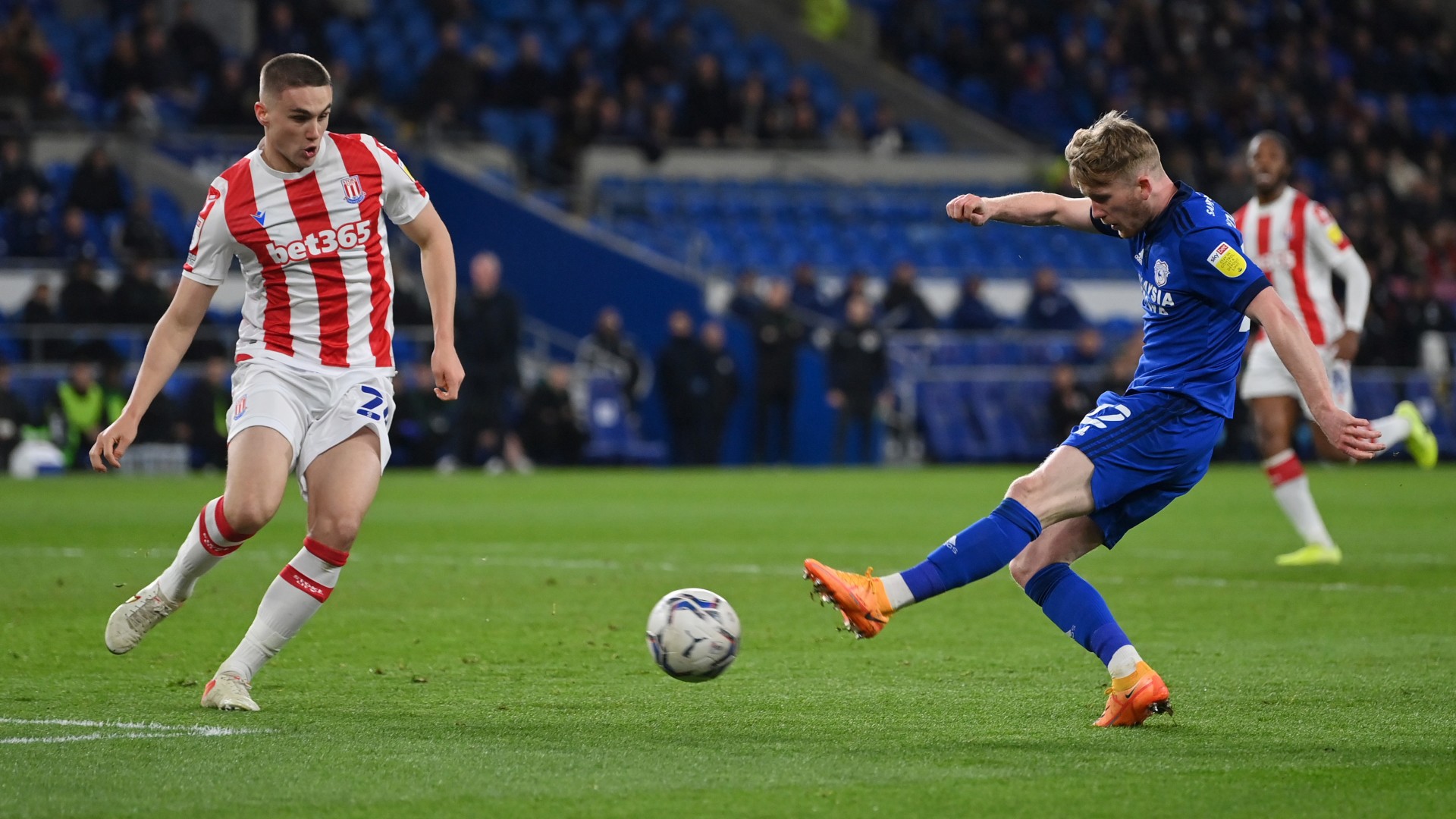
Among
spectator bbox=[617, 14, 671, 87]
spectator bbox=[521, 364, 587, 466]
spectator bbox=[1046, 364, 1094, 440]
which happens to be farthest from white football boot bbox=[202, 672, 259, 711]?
spectator bbox=[617, 14, 671, 87]

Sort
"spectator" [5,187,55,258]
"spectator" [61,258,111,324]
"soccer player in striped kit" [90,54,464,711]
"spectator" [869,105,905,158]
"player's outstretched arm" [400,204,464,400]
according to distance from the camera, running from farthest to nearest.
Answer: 1. "spectator" [869,105,905,158]
2. "spectator" [5,187,55,258]
3. "spectator" [61,258,111,324]
4. "player's outstretched arm" [400,204,464,400]
5. "soccer player in striped kit" [90,54,464,711]

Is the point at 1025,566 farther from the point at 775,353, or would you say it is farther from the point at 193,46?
the point at 193,46

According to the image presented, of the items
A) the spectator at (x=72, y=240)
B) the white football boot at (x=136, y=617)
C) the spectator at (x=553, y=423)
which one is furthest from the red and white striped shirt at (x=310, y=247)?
Result: the spectator at (x=72, y=240)

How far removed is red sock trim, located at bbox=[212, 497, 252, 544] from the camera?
602cm

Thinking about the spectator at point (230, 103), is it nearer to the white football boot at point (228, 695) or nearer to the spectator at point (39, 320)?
the spectator at point (39, 320)

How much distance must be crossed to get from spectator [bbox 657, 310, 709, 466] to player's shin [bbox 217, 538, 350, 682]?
640 inches

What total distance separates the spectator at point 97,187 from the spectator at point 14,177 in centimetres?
55

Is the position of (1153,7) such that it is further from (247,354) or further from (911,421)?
(247,354)

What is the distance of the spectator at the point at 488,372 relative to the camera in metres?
21.4

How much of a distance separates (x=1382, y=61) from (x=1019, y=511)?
31.8 meters

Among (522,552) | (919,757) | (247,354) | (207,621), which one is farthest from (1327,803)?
(522,552)

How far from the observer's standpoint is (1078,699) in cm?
631

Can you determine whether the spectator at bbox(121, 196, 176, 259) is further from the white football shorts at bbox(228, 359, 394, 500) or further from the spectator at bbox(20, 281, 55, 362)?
the white football shorts at bbox(228, 359, 394, 500)

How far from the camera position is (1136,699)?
18.6ft
